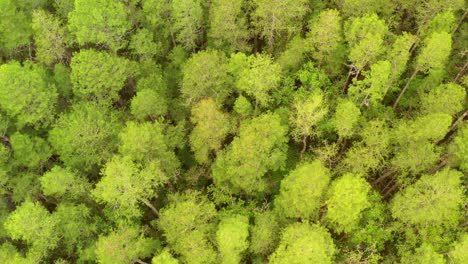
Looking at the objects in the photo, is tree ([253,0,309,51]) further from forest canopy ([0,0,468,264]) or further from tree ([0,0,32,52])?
tree ([0,0,32,52])

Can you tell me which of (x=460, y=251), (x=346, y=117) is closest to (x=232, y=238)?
(x=346, y=117)

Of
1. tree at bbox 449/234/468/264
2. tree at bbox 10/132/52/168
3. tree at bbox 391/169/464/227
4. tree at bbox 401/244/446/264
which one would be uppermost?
tree at bbox 391/169/464/227

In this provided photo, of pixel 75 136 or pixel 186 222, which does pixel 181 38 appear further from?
pixel 186 222

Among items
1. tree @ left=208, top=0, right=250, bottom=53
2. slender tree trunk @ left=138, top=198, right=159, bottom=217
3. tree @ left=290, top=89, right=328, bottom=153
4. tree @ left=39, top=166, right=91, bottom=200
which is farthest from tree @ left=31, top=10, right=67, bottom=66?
tree @ left=290, top=89, right=328, bottom=153

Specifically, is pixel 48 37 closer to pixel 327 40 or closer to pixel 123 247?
pixel 123 247

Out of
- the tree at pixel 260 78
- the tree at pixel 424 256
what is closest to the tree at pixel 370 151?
the tree at pixel 424 256
